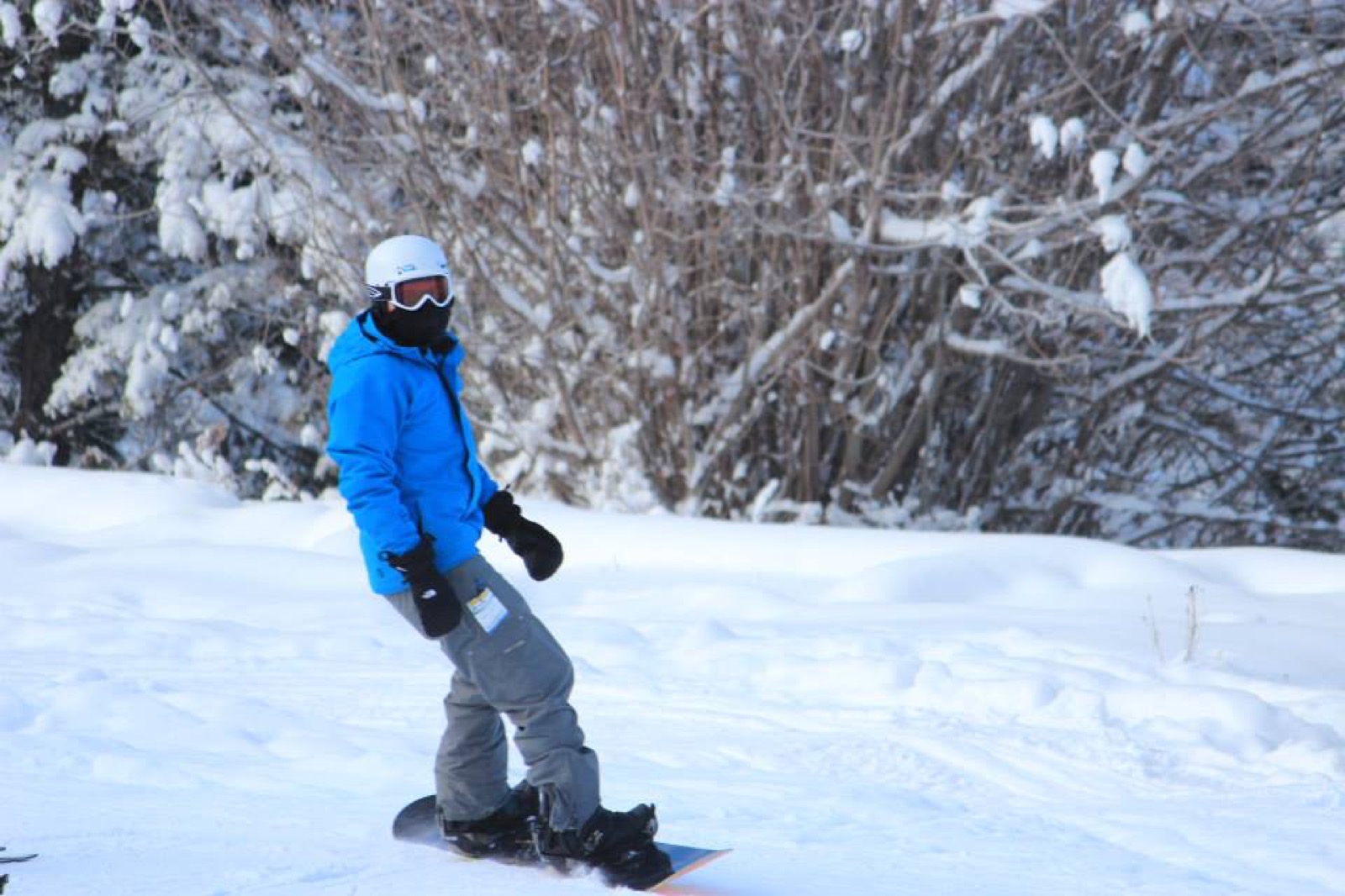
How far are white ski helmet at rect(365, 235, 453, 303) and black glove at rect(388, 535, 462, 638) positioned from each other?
0.61 m

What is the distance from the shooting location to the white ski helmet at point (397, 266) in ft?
11.7

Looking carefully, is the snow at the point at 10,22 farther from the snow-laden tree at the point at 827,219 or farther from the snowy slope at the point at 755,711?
the snowy slope at the point at 755,711

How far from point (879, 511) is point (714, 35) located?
3130mm

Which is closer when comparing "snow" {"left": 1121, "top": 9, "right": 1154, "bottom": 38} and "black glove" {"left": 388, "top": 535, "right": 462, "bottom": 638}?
"black glove" {"left": 388, "top": 535, "right": 462, "bottom": 638}

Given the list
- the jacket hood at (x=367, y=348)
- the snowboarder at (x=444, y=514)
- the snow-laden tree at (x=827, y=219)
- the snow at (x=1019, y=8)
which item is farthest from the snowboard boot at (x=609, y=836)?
the snow at (x=1019, y=8)

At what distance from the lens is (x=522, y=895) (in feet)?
11.3

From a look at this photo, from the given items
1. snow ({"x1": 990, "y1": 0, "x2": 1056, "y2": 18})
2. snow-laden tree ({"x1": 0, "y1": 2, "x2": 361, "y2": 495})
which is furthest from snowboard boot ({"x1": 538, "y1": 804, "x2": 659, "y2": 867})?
snow-laden tree ({"x1": 0, "y1": 2, "x2": 361, "y2": 495})

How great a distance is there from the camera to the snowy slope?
3.74 m

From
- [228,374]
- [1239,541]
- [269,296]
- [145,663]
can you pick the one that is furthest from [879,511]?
[228,374]

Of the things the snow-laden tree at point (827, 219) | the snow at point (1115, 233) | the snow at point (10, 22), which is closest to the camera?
the snow at point (1115, 233)

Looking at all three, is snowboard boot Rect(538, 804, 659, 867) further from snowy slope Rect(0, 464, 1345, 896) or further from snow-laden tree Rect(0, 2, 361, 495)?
snow-laden tree Rect(0, 2, 361, 495)

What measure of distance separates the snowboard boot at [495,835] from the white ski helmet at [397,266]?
4.11ft

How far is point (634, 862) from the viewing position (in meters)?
3.52

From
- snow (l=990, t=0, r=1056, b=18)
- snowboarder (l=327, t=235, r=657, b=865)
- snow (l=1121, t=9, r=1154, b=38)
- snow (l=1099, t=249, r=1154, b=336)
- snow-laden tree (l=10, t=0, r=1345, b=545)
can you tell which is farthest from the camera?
snow-laden tree (l=10, t=0, r=1345, b=545)
